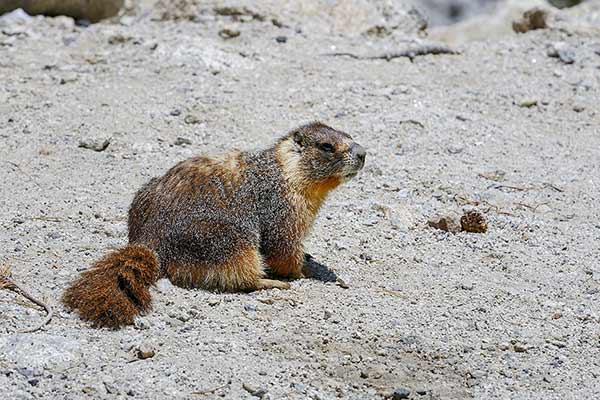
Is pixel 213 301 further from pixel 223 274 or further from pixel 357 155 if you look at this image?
pixel 357 155

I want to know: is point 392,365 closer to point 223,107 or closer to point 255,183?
point 255,183

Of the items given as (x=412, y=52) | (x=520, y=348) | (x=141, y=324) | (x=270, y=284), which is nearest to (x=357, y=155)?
(x=270, y=284)

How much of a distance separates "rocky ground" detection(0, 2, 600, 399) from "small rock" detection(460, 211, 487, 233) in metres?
0.05

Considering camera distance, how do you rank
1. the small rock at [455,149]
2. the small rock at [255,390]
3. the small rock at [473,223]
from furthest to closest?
the small rock at [455,149] < the small rock at [473,223] < the small rock at [255,390]

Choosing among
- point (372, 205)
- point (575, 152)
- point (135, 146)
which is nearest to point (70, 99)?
point (135, 146)

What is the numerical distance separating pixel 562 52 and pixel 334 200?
4.12m

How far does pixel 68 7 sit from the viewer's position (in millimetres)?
10656

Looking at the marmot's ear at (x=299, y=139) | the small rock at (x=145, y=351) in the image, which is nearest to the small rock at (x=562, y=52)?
the marmot's ear at (x=299, y=139)

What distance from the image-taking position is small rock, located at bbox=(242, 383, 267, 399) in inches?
178

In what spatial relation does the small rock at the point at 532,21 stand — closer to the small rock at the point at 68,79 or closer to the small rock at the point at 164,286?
the small rock at the point at 68,79

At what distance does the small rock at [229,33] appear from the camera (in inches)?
398

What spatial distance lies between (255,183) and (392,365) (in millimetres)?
1549

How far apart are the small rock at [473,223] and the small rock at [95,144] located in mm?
2930

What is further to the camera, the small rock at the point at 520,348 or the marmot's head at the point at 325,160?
the marmot's head at the point at 325,160
